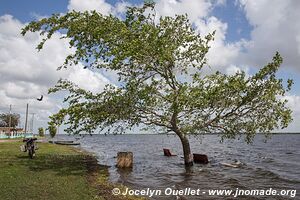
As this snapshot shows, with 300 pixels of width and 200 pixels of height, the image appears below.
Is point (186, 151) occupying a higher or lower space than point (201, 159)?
higher

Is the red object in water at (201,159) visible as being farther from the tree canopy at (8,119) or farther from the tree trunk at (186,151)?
the tree canopy at (8,119)

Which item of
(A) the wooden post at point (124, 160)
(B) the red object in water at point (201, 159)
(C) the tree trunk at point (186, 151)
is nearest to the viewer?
(A) the wooden post at point (124, 160)

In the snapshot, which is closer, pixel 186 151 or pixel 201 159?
pixel 186 151

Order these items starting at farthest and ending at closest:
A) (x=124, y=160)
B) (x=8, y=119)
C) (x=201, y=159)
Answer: (x=8, y=119)
(x=201, y=159)
(x=124, y=160)

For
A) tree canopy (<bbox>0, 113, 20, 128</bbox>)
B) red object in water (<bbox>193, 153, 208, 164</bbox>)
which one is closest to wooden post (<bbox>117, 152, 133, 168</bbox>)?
red object in water (<bbox>193, 153, 208, 164</bbox>)

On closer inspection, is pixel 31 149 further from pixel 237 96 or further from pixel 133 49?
pixel 237 96

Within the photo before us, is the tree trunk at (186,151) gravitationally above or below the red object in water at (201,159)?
above

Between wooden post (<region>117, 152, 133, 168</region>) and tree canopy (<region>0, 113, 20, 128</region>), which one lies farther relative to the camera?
tree canopy (<region>0, 113, 20, 128</region>)

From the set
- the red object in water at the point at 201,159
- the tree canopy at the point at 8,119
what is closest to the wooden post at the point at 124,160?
the red object in water at the point at 201,159

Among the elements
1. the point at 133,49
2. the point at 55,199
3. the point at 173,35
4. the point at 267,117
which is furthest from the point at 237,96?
the point at 55,199

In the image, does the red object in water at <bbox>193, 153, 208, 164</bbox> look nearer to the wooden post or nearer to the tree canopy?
the wooden post

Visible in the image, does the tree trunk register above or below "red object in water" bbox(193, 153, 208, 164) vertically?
above

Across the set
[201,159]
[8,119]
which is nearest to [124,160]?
[201,159]

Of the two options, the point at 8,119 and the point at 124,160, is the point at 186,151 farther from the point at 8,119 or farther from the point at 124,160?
the point at 8,119
